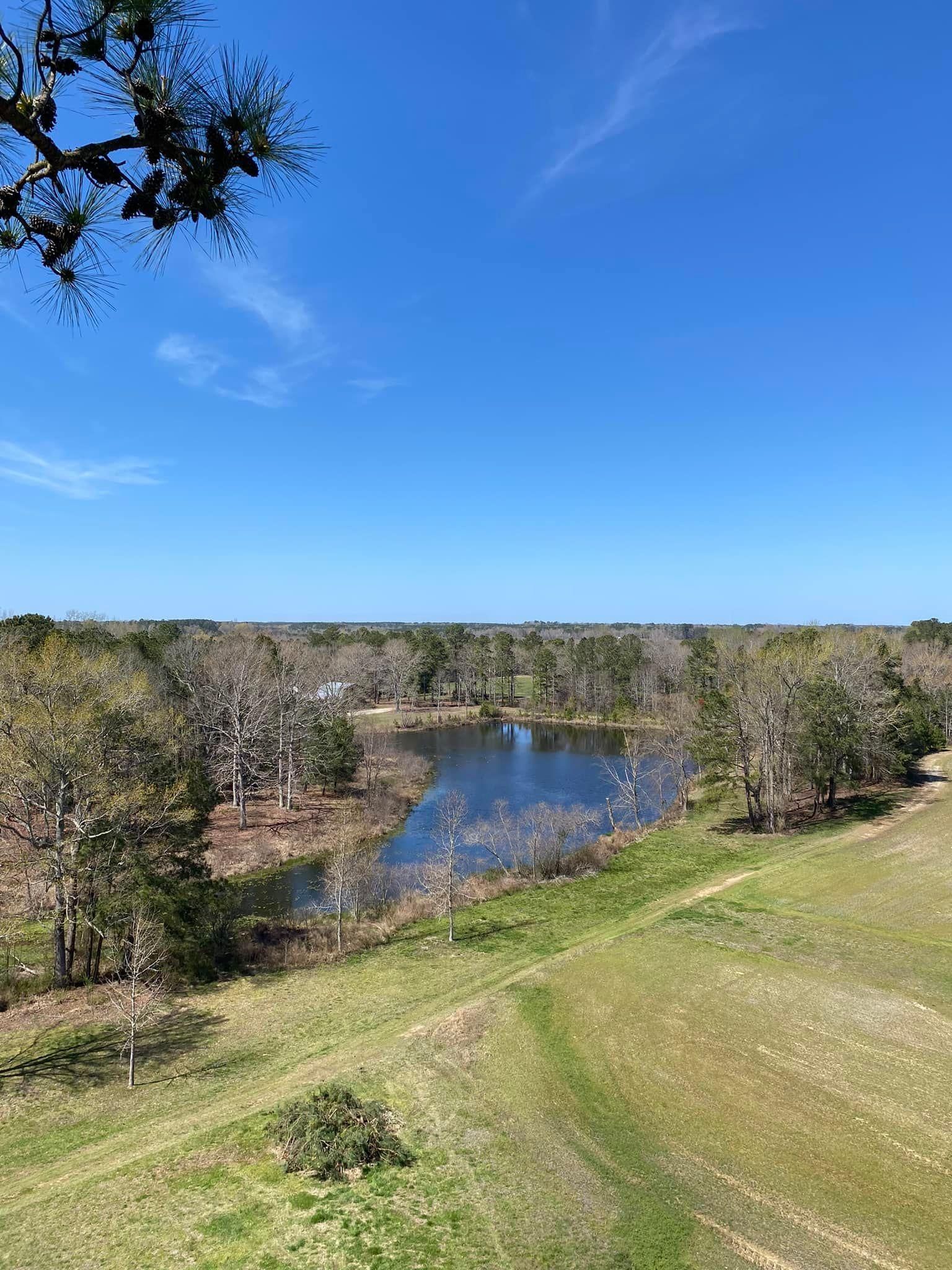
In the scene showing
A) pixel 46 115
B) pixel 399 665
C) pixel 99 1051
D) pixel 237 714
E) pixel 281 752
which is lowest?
pixel 99 1051

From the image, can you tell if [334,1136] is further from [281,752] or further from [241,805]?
[281,752]

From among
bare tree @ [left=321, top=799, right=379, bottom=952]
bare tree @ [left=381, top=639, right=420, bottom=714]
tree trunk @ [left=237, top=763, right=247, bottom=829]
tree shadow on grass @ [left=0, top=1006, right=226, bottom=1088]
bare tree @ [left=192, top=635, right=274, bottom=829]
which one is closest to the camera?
tree shadow on grass @ [left=0, top=1006, right=226, bottom=1088]

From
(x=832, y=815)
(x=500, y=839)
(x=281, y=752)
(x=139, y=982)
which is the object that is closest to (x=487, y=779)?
(x=281, y=752)

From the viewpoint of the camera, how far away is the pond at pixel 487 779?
3047cm

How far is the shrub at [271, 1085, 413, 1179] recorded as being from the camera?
34.7ft

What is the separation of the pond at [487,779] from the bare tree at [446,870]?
1426 mm

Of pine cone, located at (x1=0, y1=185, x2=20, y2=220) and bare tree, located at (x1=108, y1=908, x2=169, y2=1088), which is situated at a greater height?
pine cone, located at (x1=0, y1=185, x2=20, y2=220)

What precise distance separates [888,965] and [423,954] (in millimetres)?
13730

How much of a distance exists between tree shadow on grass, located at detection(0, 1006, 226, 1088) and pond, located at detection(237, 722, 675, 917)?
398 inches

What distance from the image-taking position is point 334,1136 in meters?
10.9

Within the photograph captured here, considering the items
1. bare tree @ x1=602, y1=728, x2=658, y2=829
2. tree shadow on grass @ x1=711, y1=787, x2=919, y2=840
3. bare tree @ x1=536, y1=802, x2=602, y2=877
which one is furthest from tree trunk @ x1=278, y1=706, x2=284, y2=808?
tree shadow on grass @ x1=711, y1=787, x2=919, y2=840

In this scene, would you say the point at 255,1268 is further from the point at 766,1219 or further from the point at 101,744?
the point at 101,744

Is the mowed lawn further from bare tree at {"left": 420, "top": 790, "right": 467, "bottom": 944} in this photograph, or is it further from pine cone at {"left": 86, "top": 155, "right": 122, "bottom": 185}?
pine cone at {"left": 86, "top": 155, "right": 122, "bottom": 185}

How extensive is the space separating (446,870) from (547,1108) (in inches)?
468
